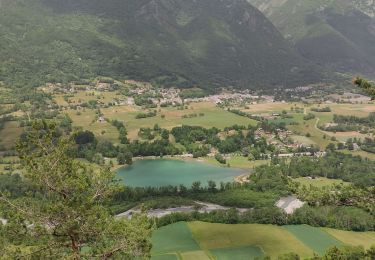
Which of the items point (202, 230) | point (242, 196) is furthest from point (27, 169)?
point (242, 196)

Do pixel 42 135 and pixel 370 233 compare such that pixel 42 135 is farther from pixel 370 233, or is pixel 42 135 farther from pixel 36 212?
pixel 370 233

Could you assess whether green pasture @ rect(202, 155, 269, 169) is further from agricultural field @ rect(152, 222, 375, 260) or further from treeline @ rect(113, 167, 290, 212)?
agricultural field @ rect(152, 222, 375, 260)

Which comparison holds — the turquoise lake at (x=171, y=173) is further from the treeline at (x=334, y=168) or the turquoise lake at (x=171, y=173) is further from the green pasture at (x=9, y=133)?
the green pasture at (x=9, y=133)

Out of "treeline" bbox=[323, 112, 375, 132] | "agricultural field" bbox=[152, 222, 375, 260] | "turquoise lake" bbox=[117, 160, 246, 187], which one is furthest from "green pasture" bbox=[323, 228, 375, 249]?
"treeline" bbox=[323, 112, 375, 132]

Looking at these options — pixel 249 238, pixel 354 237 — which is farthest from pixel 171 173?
pixel 354 237

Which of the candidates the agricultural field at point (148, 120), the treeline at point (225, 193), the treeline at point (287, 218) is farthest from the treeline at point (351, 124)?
the treeline at point (287, 218)

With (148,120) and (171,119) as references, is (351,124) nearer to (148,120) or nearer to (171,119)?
(171,119)
